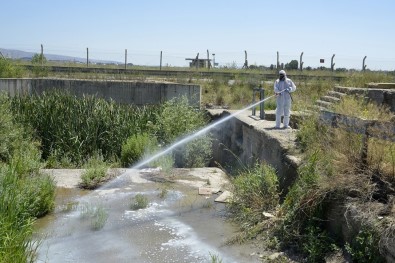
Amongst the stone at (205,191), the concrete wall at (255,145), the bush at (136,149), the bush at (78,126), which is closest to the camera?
the concrete wall at (255,145)

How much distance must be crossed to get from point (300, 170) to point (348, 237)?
62.7 inches

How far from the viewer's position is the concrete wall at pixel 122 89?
1689 cm

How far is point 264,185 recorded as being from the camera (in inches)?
291

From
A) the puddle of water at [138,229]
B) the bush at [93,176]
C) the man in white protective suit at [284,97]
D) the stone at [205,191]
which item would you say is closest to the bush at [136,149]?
the bush at [93,176]

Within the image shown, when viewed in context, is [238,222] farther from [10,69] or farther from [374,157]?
[10,69]

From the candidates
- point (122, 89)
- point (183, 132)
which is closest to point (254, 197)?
point (183, 132)

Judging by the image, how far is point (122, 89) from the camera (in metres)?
17.2

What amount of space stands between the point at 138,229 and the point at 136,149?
459 centimetres

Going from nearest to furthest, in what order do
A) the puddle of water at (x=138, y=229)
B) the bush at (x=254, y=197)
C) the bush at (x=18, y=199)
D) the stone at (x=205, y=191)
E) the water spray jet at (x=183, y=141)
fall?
the bush at (x=18, y=199), the puddle of water at (x=138, y=229), the bush at (x=254, y=197), the stone at (x=205, y=191), the water spray jet at (x=183, y=141)

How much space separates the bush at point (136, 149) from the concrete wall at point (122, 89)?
18.8 ft

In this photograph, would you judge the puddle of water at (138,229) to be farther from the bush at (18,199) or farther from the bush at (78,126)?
the bush at (78,126)

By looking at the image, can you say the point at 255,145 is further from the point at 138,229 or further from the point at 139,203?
the point at 138,229


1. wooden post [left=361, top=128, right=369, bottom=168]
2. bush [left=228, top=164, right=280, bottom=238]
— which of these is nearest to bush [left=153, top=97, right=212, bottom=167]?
bush [left=228, top=164, right=280, bottom=238]

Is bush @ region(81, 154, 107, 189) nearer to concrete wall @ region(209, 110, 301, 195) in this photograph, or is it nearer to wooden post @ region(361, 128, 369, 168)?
concrete wall @ region(209, 110, 301, 195)
